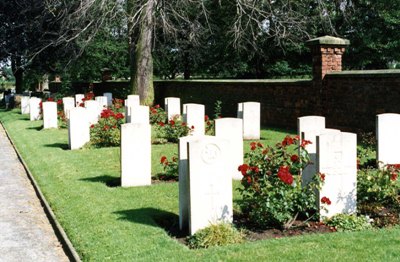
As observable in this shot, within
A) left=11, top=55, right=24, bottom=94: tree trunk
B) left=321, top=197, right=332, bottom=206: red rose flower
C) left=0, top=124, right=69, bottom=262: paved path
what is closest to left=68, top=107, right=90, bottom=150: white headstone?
left=0, top=124, right=69, bottom=262: paved path

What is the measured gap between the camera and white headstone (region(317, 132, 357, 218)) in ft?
22.0

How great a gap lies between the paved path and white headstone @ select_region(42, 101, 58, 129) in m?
7.93

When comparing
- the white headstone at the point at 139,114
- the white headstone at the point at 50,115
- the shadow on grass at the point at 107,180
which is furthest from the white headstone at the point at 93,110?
the shadow on grass at the point at 107,180

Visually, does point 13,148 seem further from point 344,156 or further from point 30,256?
point 344,156

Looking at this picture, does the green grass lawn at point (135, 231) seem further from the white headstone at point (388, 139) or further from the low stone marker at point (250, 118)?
the low stone marker at point (250, 118)

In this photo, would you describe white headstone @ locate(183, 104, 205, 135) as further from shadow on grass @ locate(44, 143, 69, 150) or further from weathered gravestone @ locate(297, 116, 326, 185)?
weathered gravestone @ locate(297, 116, 326, 185)

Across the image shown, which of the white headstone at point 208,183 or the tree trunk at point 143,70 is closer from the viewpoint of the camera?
the white headstone at point 208,183

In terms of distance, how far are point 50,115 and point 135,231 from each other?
1347 cm

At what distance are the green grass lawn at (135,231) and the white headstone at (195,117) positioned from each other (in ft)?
8.64

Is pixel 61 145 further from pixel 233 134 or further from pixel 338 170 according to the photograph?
pixel 338 170

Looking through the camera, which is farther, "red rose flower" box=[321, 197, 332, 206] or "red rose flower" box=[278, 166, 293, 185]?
"red rose flower" box=[321, 197, 332, 206]

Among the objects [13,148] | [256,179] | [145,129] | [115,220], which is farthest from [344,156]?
[13,148]

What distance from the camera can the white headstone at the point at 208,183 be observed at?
20.2 ft

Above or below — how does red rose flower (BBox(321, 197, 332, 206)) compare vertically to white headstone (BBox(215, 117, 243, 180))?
below
